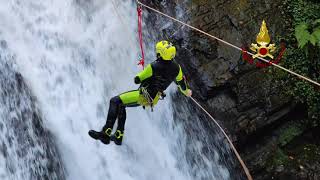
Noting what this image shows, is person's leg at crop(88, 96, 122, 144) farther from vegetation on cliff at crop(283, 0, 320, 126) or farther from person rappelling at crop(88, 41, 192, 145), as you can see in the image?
vegetation on cliff at crop(283, 0, 320, 126)

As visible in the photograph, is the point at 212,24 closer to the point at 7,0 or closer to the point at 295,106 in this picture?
the point at 295,106

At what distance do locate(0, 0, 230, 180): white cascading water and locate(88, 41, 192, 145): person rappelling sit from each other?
126 centimetres

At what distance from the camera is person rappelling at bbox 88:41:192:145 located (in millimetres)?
6559

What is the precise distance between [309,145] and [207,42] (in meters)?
2.90

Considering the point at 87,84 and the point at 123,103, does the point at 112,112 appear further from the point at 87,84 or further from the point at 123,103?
the point at 87,84

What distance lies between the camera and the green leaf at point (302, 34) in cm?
814

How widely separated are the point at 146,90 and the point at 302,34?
3.37 metres

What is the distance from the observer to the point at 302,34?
8250mm

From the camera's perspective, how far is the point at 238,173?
8836mm

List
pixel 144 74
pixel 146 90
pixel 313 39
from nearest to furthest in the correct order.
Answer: pixel 144 74 → pixel 146 90 → pixel 313 39

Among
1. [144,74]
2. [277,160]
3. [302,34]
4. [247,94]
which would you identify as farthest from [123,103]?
[302,34]

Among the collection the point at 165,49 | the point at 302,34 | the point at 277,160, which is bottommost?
the point at 277,160

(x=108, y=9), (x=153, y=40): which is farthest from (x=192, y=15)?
(x=108, y=9)

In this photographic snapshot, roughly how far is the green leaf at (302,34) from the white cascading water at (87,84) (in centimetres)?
282
